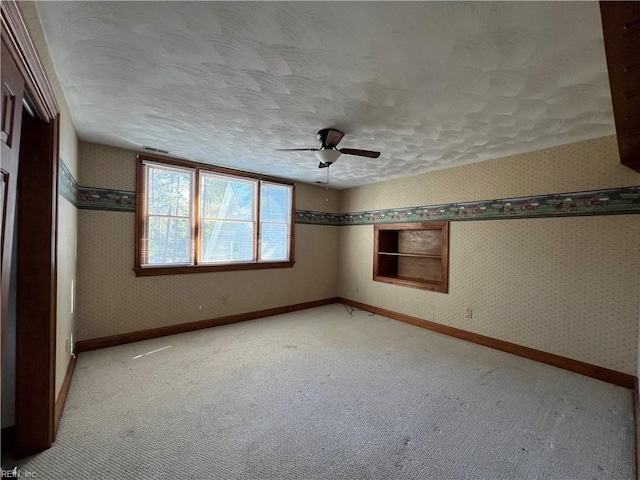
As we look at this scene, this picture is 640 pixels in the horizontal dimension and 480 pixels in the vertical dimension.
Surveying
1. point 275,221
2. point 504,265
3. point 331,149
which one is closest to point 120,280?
point 275,221

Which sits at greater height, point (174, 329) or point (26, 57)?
point (26, 57)

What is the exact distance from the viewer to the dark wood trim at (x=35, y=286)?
5.65 ft

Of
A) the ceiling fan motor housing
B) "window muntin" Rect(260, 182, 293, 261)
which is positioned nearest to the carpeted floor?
"window muntin" Rect(260, 182, 293, 261)

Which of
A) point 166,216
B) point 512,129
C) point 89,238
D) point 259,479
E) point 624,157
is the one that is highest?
point 512,129

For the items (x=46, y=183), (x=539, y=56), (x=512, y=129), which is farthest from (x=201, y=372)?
(x=512, y=129)

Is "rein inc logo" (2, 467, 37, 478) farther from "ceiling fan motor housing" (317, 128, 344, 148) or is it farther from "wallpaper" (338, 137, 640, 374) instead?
"wallpaper" (338, 137, 640, 374)

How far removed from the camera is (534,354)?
3.27 meters

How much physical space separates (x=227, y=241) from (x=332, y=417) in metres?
3.05

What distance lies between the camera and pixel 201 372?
9.27 feet

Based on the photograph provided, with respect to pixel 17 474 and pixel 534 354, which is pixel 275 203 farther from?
pixel 534 354

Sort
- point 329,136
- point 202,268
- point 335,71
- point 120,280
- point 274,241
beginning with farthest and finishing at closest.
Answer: point 274,241 → point 202,268 → point 120,280 → point 329,136 → point 335,71

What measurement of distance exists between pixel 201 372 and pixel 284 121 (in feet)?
8.42

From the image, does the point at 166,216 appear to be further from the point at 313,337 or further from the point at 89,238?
the point at 313,337

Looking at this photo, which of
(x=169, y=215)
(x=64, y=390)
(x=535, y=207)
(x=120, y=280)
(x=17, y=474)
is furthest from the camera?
(x=169, y=215)
